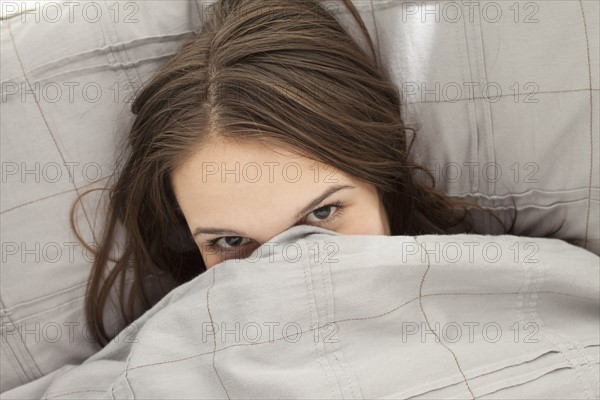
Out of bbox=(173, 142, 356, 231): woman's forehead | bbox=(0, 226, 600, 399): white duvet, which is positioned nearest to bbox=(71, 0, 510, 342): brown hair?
bbox=(173, 142, 356, 231): woman's forehead

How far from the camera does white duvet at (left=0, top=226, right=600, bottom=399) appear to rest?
90 cm

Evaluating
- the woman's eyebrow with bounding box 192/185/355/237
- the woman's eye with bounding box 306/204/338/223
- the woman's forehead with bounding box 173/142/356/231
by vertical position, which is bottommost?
the woman's eye with bounding box 306/204/338/223

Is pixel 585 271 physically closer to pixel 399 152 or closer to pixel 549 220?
pixel 549 220

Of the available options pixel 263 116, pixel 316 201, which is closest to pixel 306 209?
pixel 316 201

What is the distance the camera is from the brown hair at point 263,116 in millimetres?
958

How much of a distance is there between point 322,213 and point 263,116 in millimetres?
160

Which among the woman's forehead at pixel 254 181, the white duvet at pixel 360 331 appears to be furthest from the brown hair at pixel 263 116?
the white duvet at pixel 360 331

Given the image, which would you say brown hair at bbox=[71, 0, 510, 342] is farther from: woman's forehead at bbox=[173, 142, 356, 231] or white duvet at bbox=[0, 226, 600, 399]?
white duvet at bbox=[0, 226, 600, 399]

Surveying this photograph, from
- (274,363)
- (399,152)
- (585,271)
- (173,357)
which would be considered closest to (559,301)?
(585,271)

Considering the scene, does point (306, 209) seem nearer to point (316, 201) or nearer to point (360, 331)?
point (316, 201)

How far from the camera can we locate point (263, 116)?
37.2 inches

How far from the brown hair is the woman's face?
2 cm

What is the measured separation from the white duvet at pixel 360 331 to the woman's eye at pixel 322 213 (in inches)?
1.4

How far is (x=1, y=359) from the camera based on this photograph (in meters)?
1.09
